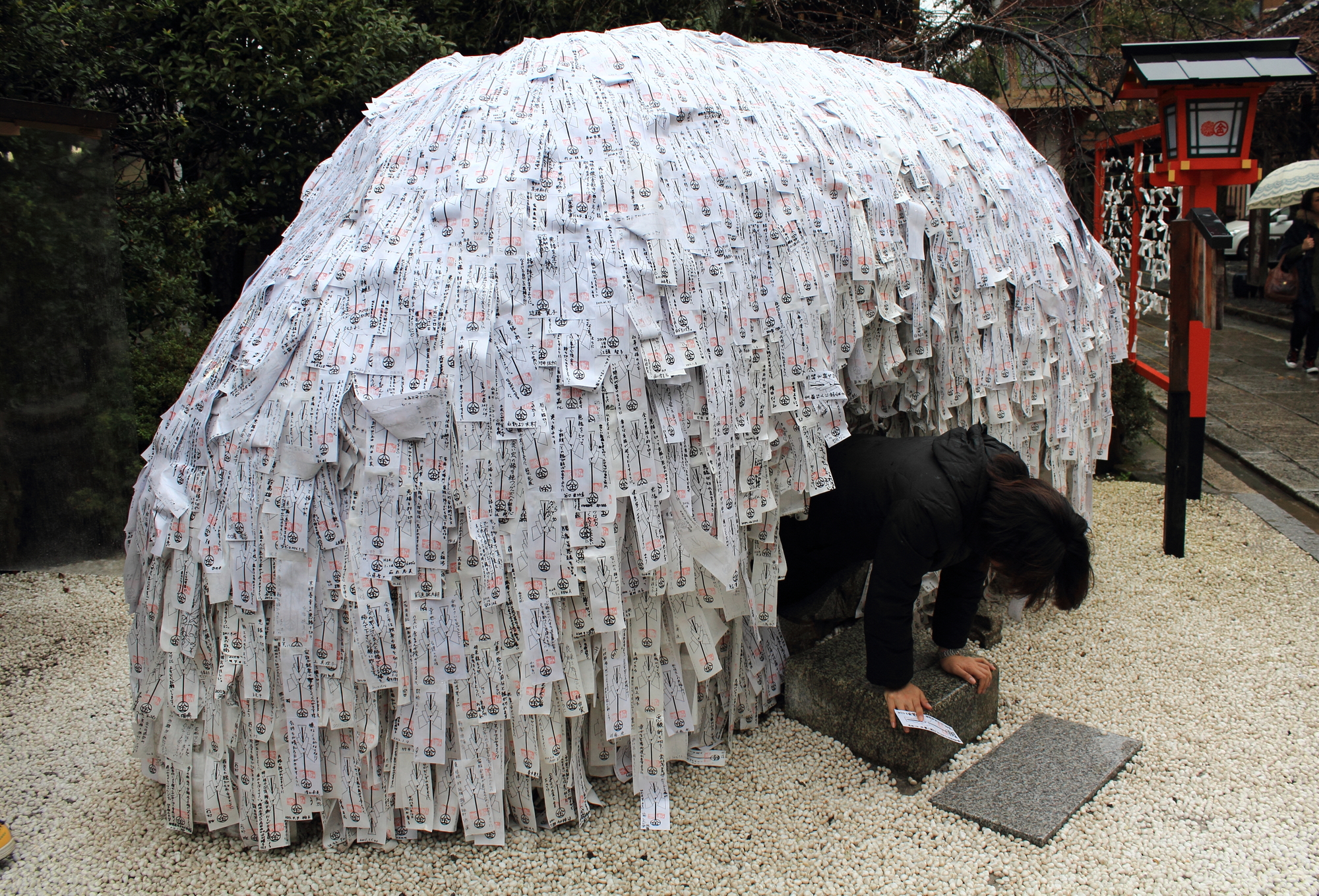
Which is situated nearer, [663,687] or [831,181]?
[663,687]

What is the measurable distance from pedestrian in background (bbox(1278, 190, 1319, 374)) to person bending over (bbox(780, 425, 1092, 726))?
834 centimetres

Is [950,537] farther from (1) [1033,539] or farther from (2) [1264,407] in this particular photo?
(2) [1264,407]

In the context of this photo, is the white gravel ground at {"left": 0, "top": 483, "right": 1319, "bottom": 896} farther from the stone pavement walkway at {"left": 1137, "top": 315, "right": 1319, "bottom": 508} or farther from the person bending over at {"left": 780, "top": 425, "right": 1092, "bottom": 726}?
the stone pavement walkway at {"left": 1137, "top": 315, "right": 1319, "bottom": 508}

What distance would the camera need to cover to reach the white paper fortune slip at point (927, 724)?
3.00 meters

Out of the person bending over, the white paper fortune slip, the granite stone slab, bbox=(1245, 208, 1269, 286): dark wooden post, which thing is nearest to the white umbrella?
bbox=(1245, 208, 1269, 286): dark wooden post

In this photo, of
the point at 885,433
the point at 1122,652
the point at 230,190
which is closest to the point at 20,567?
the point at 230,190

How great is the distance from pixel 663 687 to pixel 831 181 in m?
1.89

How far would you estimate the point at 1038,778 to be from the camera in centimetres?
309

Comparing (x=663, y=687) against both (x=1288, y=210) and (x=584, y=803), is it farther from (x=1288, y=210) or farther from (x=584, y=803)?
(x=1288, y=210)

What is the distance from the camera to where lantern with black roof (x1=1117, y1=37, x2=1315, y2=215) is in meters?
4.91

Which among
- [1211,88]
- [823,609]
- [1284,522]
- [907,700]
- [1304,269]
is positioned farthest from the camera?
[1304,269]

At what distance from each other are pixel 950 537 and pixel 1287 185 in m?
11.1

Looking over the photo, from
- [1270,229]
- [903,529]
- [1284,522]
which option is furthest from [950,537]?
[1270,229]

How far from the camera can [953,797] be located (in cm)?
300
